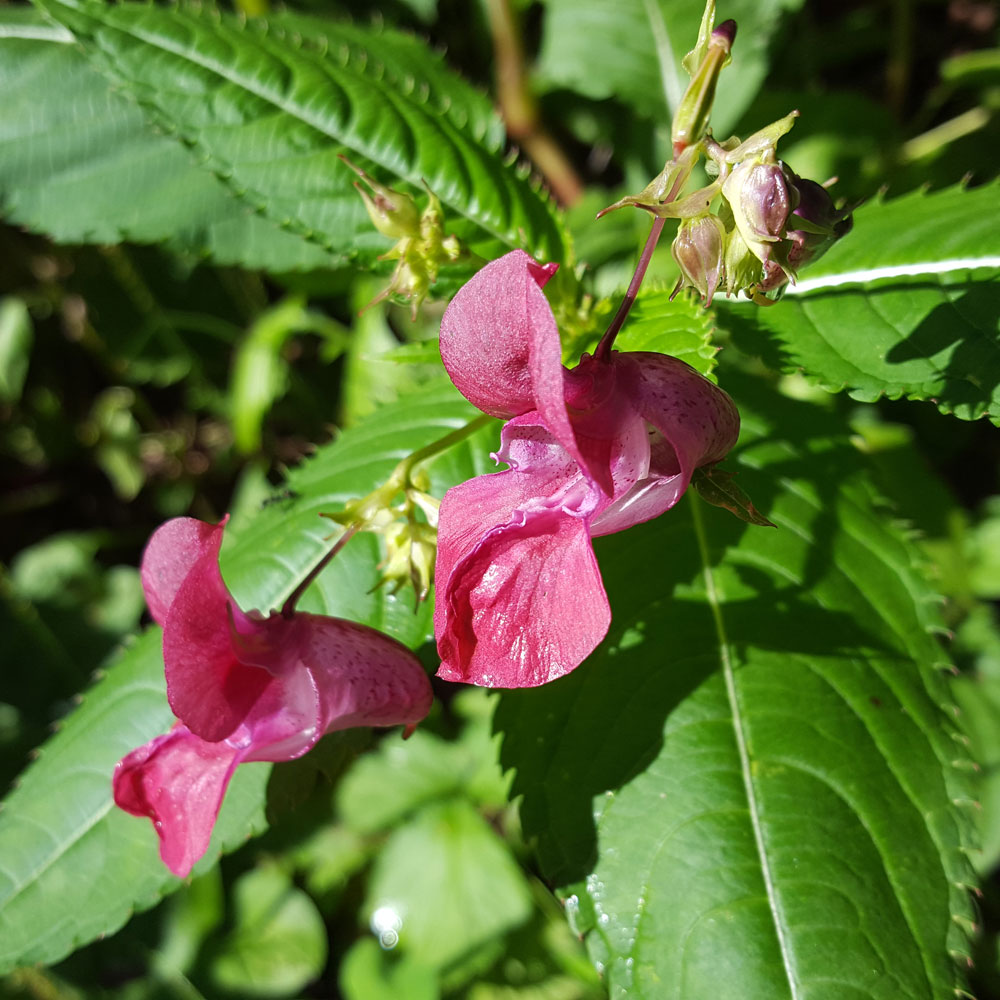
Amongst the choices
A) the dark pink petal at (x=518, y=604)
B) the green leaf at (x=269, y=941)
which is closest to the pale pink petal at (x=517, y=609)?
the dark pink petal at (x=518, y=604)

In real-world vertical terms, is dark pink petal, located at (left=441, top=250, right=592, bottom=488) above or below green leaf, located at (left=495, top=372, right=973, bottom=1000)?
above

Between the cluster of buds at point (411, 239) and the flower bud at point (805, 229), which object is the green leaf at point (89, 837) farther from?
the flower bud at point (805, 229)

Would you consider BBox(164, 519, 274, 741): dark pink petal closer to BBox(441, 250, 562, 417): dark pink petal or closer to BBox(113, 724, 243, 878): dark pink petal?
BBox(113, 724, 243, 878): dark pink petal

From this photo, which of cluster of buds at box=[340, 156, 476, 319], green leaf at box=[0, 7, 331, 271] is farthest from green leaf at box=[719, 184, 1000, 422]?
green leaf at box=[0, 7, 331, 271]

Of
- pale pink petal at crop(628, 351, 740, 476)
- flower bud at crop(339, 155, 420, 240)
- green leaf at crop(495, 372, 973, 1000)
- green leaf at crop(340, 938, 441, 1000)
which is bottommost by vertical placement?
green leaf at crop(340, 938, 441, 1000)

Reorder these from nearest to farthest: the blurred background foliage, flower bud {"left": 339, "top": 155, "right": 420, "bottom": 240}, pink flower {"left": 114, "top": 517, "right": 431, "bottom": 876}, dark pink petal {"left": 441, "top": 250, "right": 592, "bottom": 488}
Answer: dark pink petal {"left": 441, "top": 250, "right": 592, "bottom": 488} → pink flower {"left": 114, "top": 517, "right": 431, "bottom": 876} → flower bud {"left": 339, "top": 155, "right": 420, "bottom": 240} → the blurred background foliage
